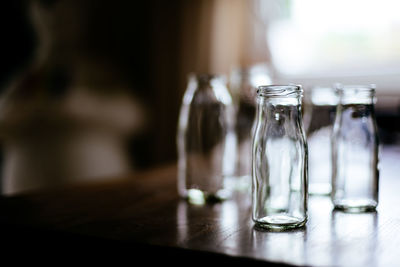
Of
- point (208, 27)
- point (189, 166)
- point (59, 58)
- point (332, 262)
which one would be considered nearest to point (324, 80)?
point (208, 27)

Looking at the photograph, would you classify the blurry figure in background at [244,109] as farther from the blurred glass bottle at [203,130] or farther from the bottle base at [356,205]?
the bottle base at [356,205]

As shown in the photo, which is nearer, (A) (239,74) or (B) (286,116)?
(B) (286,116)

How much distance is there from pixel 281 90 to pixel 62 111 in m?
1.89

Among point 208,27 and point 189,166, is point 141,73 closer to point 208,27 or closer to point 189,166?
point 208,27

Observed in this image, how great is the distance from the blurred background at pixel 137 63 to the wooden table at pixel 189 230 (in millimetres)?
1398

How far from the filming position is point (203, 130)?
3.41 feet

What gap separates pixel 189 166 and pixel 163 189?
0.29 feet

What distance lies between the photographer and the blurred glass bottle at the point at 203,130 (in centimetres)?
103

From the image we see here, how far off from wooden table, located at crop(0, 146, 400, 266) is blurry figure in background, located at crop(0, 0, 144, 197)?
54.1 inches

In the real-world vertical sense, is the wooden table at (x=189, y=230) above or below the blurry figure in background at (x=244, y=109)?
below

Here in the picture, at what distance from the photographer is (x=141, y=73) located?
118 inches

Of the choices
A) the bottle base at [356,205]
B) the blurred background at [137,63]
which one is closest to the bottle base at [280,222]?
the bottle base at [356,205]

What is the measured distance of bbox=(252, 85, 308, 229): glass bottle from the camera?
0.77m

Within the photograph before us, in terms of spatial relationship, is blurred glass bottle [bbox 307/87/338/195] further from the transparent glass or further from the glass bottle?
the glass bottle
